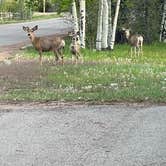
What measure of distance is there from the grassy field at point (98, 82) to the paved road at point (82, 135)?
947 millimetres

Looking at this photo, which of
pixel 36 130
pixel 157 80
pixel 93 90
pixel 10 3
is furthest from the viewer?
pixel 10 3

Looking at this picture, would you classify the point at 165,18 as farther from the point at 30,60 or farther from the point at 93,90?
the point at 93,90

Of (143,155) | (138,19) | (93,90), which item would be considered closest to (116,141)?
(143,155)

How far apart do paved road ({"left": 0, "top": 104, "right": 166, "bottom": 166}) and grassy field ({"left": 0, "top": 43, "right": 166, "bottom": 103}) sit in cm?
95

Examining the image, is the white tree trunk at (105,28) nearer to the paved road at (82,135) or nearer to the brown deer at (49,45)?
the brown deer at (49,45)

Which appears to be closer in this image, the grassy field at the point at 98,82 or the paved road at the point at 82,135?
the paved road at the point at 82,135

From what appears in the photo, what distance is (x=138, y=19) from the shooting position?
3288 centimetres

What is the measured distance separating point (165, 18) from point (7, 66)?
1428cm

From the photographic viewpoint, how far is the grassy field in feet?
43.5

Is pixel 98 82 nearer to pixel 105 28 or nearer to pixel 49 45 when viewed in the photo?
pixel 49 45

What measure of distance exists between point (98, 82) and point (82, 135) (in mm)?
6175

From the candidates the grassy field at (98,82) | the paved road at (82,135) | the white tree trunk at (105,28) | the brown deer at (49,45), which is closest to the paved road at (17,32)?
the white tree trunk at (105,28)

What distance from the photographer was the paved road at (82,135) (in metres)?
8.13

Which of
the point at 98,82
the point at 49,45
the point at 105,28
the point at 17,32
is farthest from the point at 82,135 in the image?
the point at 17,32
